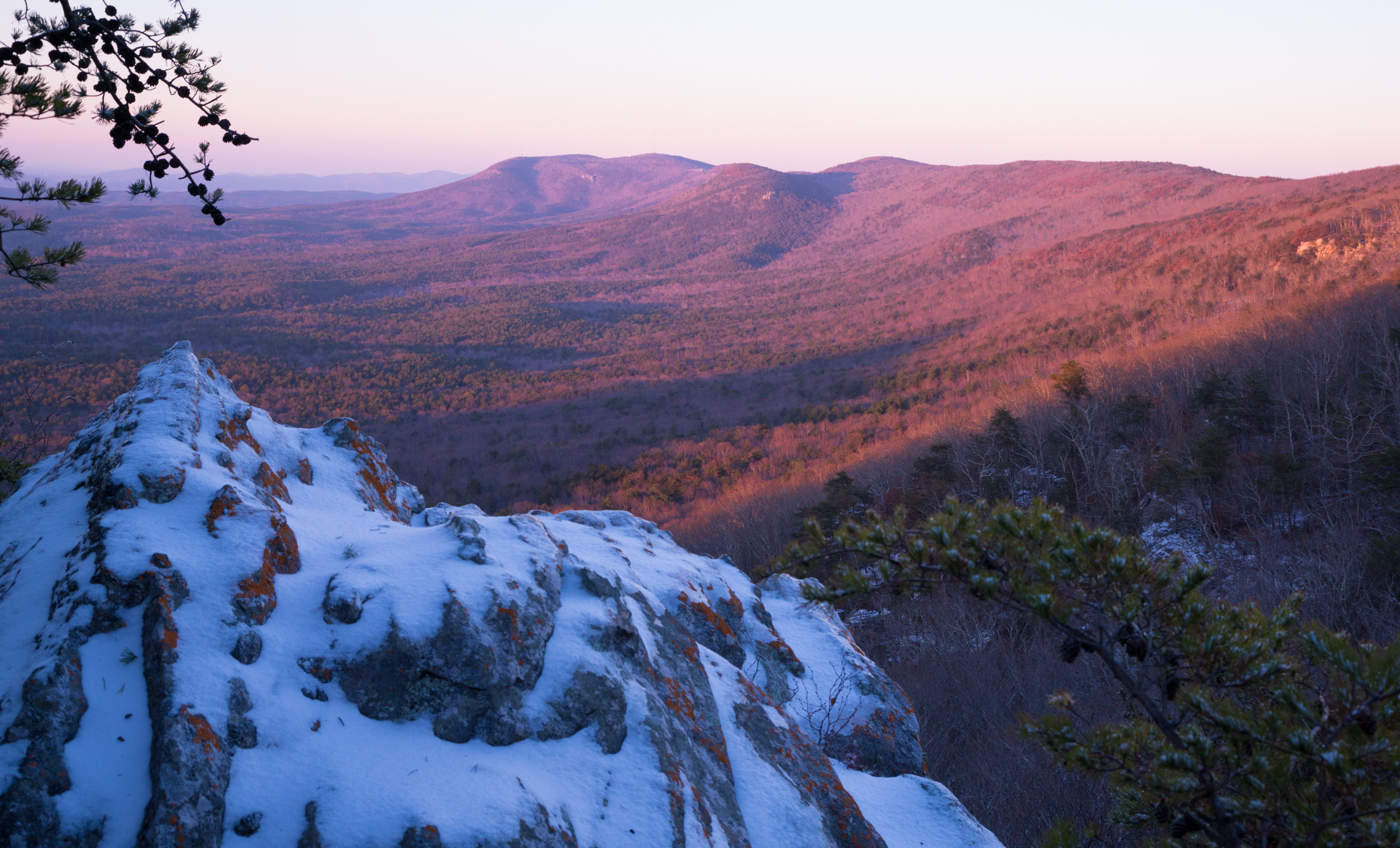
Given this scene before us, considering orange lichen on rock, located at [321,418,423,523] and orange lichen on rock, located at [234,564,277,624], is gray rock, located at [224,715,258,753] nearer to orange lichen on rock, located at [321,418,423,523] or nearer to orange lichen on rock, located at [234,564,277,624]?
orange lichen on rock, located at [234,564,277,624]

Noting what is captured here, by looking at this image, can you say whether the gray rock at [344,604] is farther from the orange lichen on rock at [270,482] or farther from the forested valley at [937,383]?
the forested valley at [937,383]

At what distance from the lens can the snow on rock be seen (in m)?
3.33

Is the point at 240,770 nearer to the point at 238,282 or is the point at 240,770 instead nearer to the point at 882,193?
the point at 238,282

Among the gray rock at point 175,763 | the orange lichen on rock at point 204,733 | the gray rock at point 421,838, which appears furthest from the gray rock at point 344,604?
the gray rock at point 421,838

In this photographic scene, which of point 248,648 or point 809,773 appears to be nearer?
point 248,648

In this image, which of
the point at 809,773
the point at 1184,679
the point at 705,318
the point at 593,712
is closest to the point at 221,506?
the point at 593,712

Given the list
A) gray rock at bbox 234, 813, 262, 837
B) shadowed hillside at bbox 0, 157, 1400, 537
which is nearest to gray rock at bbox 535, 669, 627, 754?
gray rock at bbox 234, 813, 262, 837

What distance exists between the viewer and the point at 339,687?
4.13 m

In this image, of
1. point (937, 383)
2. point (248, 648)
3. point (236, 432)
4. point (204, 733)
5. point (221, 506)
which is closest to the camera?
point (204, 733)

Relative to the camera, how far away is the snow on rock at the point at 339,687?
333 cm

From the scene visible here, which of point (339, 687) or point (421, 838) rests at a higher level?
point (339, 687)

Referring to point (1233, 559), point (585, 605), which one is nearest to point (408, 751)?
point (585, 605)

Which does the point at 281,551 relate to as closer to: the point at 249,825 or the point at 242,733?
the point at 242,733

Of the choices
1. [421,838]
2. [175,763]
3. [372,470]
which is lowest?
[421,838]
